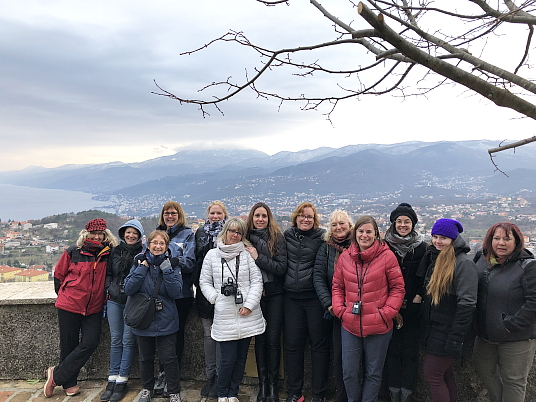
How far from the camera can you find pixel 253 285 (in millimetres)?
3074

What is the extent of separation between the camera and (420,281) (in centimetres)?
283

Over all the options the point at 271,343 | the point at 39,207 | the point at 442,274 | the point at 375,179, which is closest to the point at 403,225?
the point at 442,274

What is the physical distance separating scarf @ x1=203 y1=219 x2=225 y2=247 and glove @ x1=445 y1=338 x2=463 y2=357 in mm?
2216

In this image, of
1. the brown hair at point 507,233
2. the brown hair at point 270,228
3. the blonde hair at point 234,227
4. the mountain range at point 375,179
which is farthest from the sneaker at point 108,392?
the mountain range at point 375,179

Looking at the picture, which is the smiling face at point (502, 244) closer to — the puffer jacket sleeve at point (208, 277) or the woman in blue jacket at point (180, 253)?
the puffer jacket sleeve at point (208, 277)

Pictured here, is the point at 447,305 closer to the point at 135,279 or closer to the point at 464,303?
the point at 464,303

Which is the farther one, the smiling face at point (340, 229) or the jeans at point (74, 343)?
the jeans at point (74, 343)

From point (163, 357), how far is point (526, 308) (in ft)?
9.80

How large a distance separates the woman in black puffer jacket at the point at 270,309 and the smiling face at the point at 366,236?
0.76 metres

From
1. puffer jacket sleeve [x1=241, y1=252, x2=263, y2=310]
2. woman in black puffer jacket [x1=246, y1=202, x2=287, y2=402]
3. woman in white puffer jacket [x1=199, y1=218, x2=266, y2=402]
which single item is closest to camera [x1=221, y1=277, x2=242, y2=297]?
woman in white puffer jacket [x1=199, y1=218, x2=266, y2=402]

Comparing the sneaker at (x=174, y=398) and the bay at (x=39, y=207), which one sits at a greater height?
the sneaker at (x=174, y=398)

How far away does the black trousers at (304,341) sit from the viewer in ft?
Result: 10.00

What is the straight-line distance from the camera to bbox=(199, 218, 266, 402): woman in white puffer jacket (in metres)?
3.00

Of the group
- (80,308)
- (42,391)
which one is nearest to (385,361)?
(80,308)
